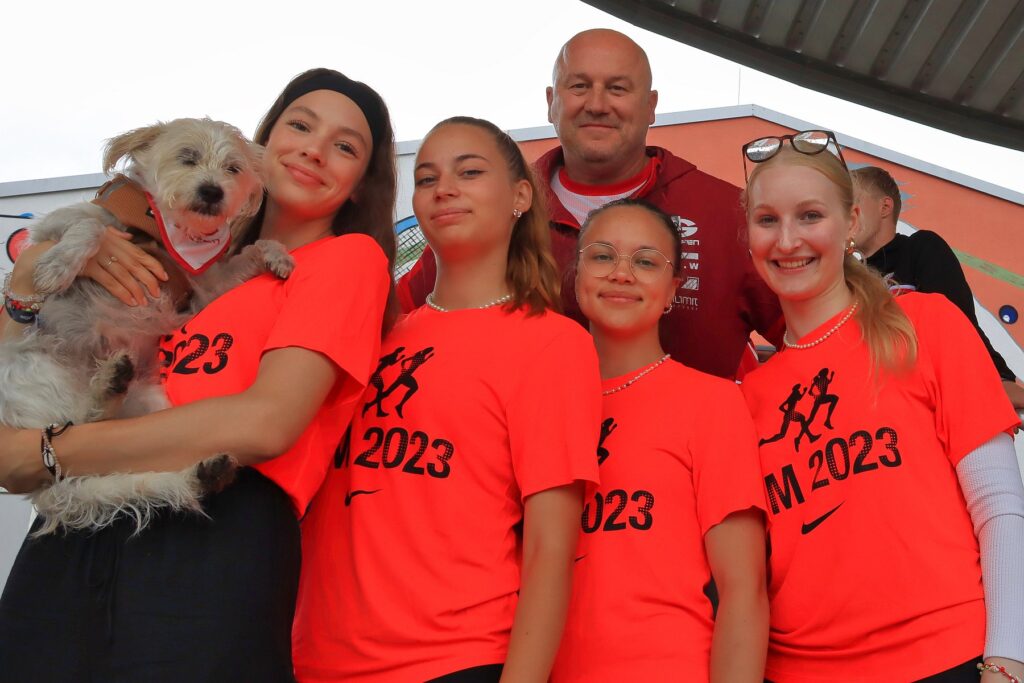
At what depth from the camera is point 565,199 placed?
341cm

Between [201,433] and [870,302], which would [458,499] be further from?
[870,302]

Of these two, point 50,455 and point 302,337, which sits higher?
point 302,337

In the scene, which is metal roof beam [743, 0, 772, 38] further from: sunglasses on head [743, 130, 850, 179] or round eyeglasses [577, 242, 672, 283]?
round eyeglasses [577, 242, 672, 283]

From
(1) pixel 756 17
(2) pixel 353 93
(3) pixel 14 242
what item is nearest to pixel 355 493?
(2) pixel 353 93

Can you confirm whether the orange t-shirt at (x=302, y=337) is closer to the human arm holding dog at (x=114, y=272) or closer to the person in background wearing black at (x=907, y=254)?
the human arm holding dog at (x=114, y=272)

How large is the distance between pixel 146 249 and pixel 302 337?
2.82 feet

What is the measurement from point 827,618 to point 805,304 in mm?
824

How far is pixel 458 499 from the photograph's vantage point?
1.94 metres

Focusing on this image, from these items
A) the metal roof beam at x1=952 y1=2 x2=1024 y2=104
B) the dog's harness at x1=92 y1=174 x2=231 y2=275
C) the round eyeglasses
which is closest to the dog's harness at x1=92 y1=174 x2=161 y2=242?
the dog's harness at x1=92 y1=174 x2=231 y2=275

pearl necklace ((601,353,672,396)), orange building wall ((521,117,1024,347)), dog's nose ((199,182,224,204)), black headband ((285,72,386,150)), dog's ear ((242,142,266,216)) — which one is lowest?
pearl necklace ((601,353,672,396))

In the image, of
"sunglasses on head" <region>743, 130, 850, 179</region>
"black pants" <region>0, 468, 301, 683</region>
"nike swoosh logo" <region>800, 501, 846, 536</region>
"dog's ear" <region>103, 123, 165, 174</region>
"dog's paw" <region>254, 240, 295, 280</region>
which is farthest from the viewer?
"dog's ear" <region>103, 123, 165, 174</region>

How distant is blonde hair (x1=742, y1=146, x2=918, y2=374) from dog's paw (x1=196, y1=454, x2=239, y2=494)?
147cm

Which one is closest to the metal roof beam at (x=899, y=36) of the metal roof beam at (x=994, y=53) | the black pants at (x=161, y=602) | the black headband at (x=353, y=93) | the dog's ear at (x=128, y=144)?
the metal roof beam at (x=994, y=53)

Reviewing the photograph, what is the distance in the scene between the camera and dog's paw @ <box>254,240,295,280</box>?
2.10 metres
